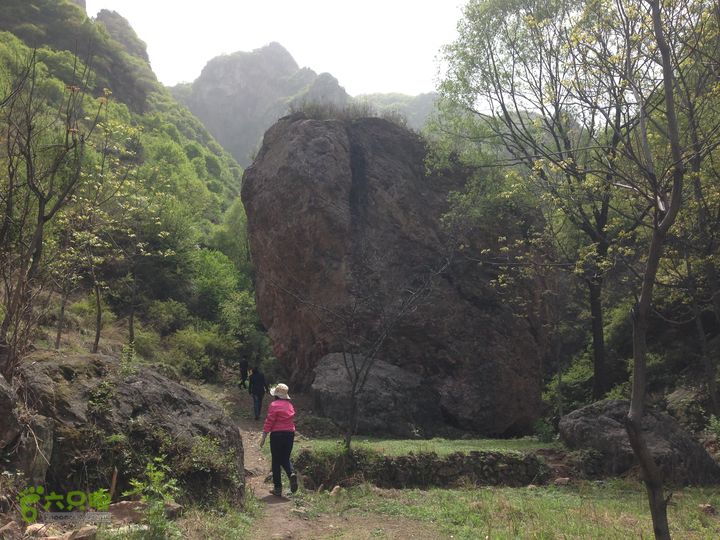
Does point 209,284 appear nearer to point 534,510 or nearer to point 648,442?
point 648,442

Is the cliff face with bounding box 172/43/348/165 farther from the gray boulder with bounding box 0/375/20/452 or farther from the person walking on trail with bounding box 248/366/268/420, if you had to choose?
the gray boulder with bounding box 0/375/20/452

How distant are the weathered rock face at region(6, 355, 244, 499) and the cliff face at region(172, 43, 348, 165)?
119735 mm

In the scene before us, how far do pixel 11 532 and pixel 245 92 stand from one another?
155 metres

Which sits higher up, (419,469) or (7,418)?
(7,418)

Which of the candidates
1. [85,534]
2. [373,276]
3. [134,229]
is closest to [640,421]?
[85,534]

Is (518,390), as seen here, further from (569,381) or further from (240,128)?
(240,128)

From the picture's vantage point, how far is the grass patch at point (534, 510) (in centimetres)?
651

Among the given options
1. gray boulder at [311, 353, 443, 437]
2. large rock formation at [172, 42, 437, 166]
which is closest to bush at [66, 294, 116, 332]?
gray boulder at [311, 353, 443, 437]

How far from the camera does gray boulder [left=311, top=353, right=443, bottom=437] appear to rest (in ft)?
48.7

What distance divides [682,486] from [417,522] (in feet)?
20.8

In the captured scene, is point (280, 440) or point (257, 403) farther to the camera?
point (257, 403)

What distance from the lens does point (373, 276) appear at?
1755cm

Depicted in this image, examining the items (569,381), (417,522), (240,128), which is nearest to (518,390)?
(569,381)

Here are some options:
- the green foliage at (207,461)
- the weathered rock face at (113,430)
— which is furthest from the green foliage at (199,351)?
the green foliage at (207,461)
